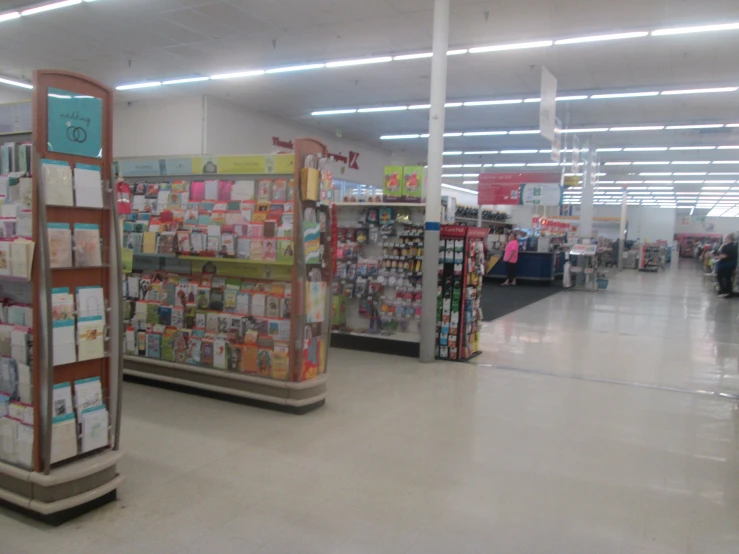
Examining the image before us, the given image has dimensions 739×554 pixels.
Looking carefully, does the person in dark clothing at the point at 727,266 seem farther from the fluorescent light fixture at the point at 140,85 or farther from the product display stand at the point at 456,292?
the fluorescent light fixture at the point at 140,85

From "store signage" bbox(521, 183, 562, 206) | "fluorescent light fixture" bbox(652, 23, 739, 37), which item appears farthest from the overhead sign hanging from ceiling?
"fluorescent light fixture" bbox(652, 23, 739, 37)

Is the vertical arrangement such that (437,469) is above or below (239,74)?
below

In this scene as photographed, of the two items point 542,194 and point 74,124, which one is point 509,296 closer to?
point 542,194

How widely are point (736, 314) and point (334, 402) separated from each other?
35.2 ft

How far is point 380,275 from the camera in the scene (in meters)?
6.87

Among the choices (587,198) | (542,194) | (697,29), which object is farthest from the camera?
(587,198)

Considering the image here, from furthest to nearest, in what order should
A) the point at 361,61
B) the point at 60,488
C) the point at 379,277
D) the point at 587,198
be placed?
the point at 587,198 < the point at 361,61 < the point at 379,277 < the point at 60,488

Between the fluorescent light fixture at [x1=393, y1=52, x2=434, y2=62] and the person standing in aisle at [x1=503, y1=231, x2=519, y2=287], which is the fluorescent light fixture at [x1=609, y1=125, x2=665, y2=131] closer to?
the person standing in aisle at [x1=503, y1=231, x2=519, y2=287]

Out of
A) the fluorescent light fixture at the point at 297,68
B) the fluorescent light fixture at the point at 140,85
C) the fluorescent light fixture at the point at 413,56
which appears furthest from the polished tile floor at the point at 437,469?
the fluorescent light fixture at the point at 140,85

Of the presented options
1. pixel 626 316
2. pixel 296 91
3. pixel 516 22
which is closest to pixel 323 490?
pixel 516 22

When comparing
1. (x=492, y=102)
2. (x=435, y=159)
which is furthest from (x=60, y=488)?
(x=492, y=102)

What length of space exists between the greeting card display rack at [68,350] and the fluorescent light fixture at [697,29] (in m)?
7.81

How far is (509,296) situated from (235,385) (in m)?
10.1

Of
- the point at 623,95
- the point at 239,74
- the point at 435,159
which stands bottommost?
the point at 435,159
